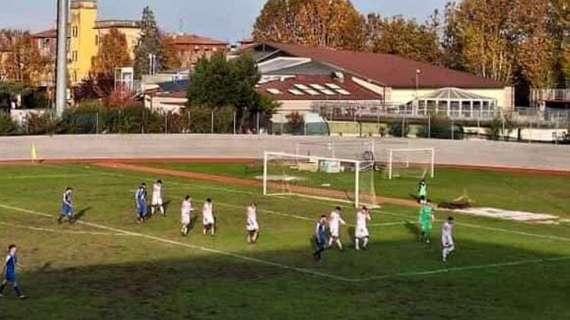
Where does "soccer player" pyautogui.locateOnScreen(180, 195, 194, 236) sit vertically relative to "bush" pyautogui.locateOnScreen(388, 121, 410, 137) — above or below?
below

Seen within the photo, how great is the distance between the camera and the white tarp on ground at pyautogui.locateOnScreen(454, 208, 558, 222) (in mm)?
44969

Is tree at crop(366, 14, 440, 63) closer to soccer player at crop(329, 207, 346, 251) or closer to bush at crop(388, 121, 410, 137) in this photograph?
bush at crop(388, 121, 410, 137)

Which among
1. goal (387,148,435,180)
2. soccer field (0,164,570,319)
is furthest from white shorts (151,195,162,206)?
goal (387,148,435,180)

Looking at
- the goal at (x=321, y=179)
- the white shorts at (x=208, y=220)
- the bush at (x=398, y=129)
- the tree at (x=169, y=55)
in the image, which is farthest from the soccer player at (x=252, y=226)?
the tree at (x=169, y=55)

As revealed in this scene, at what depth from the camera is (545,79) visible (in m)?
117

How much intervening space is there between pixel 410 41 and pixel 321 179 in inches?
3288

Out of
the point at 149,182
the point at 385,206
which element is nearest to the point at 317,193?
the point at 385,206

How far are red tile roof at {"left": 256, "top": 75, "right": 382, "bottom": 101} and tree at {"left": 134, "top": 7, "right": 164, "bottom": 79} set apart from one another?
4100cm

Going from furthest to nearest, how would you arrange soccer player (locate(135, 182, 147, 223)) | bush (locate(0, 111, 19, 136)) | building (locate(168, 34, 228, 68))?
building (locate(168, 34, 228, 68))
bush (locate(0, 111, 19, 136))
soccer player (locate(135, 182, 147, 223))

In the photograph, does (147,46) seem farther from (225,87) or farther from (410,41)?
(225,87)

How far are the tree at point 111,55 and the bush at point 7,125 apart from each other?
223 ft

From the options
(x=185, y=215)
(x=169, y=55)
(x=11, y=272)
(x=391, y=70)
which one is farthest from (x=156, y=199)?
A: (x=169, y=55)

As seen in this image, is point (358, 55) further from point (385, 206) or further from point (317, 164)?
A: point (385, 206)

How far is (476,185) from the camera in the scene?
58.8 meters
